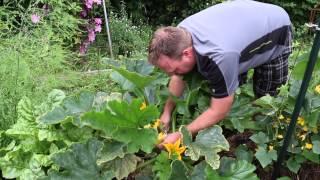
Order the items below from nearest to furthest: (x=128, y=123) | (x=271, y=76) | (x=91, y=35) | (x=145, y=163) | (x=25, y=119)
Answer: (x=128, y=123) < (x=145, y=163) < (x=25, y=119) < (x=271, y=76) < (x=91, y=35)

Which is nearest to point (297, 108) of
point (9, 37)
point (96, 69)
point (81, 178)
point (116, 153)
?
point (116, 153)

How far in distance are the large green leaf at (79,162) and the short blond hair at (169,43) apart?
21.1 inches

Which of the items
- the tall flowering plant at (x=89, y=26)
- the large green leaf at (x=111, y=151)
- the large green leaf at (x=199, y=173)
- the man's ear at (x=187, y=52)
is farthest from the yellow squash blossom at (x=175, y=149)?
the tall flowering plant at (x=89, y=26)

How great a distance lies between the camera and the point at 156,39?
247 centimetres

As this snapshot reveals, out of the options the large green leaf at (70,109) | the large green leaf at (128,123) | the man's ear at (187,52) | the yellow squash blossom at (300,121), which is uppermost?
the man's ear at (187,52)

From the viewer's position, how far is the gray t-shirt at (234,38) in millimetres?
2424

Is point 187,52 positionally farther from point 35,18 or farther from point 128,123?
point 35,18

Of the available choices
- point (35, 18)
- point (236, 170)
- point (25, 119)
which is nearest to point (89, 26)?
point (35, 18)

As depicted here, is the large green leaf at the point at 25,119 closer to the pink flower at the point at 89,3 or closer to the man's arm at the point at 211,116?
the man's arm at the point at 211,116

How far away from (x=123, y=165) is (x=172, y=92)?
0.63m

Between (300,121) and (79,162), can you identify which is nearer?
(79,162)

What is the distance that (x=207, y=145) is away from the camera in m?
2.48

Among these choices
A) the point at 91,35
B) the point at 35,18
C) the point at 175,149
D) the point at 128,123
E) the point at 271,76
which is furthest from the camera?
the point at 91,35

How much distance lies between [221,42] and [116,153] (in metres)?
0.75
